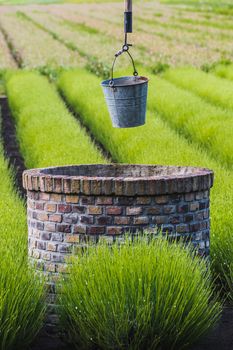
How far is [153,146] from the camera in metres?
11.6

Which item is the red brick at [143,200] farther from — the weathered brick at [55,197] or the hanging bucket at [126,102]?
the hanging bucket at [126,102]

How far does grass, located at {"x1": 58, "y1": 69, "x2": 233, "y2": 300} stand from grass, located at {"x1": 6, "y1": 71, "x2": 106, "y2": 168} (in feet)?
1.25

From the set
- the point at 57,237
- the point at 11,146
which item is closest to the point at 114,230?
the point at 57,237

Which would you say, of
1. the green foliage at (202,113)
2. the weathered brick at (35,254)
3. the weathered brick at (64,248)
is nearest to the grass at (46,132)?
the green foliage at (202,113)

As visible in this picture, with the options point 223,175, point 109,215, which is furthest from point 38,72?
point 109,215

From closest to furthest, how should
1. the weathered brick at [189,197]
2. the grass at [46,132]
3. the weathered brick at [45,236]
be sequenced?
the weathered brick at [189,197] → the weathered brick at [45,236] → the grass at [46,132]

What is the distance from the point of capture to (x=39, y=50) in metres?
30.5

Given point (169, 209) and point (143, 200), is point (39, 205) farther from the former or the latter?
point (169, 209)

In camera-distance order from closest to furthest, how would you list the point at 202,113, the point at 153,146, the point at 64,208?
1. the point at 64,208
2. the point at 153,146
3. the point at 202,113

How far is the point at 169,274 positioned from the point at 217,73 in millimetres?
19688

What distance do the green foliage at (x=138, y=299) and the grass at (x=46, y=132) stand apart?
511 centimetres

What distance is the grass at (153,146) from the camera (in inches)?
267

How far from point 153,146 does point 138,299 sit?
6761 mm

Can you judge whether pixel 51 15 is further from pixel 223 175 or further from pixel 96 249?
pixel 96 249
